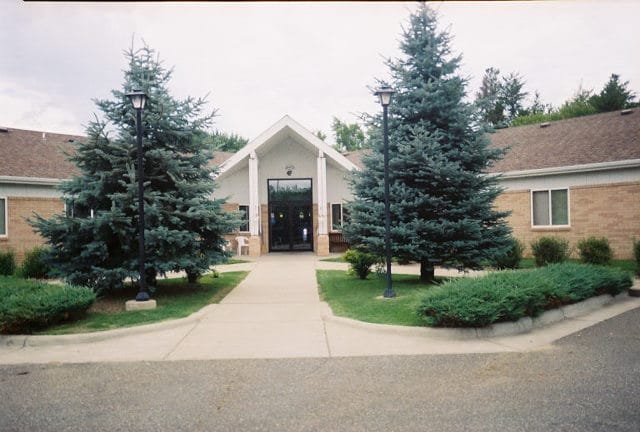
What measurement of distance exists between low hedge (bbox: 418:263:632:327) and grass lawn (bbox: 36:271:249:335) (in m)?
4.54

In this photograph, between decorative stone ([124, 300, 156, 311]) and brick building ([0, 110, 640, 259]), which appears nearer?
decorative stone ([124, 300, 156, 311])

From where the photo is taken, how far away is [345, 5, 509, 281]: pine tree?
37.2 feet

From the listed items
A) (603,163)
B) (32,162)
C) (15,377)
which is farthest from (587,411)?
(32,162)

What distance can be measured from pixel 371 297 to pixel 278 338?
3.47 meters

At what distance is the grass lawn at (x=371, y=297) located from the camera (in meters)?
8.28

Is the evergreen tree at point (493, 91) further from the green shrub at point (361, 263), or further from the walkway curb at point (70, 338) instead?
the walkway curb at point (70, 338)

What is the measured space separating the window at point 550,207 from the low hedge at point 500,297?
9.86 m

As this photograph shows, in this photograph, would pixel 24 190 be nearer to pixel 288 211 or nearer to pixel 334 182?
pixel 288 211

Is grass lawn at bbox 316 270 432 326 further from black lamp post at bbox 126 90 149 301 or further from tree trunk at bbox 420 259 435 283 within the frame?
black lamp post at bbox 126 90 149 301

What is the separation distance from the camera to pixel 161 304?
33.8 ft

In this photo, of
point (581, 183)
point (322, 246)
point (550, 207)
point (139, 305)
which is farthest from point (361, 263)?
point (581, 183)

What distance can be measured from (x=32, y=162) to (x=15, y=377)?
16.8 metres

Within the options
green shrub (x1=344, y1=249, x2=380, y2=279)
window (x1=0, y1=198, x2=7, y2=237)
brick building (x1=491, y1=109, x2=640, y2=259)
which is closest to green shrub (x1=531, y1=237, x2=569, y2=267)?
brick building (x1=491, y1=109, x2=640, y2=259)

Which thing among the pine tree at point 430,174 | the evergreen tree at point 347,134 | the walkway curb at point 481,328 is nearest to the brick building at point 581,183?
the pine tree at point 430,174
